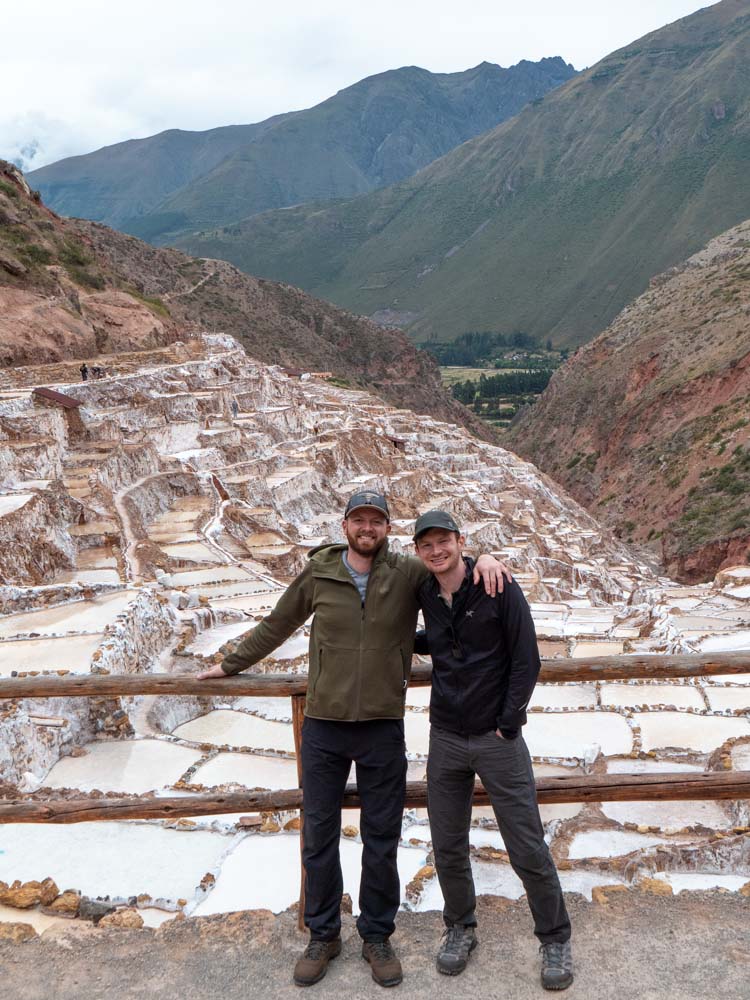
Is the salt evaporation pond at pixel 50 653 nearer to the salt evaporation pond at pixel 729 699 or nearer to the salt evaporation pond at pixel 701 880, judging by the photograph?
the salt evaporation pond at pixel 701 880

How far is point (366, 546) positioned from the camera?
3.99m

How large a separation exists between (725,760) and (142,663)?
273 inches

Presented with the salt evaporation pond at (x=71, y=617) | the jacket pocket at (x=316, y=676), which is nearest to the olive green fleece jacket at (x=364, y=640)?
the jacket pocket at (x=316, y=676)

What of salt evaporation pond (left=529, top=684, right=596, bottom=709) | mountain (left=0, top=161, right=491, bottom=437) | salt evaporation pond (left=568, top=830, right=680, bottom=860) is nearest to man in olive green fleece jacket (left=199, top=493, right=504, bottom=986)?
salt evaporation pond (left=568, top=830, right=680, bottom=860)

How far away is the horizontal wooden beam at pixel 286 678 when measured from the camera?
434 centimetres

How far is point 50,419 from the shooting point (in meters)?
22.0

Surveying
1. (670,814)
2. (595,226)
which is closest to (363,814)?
(670,814)

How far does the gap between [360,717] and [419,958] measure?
1.24m

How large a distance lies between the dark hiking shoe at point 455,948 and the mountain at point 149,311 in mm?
28362

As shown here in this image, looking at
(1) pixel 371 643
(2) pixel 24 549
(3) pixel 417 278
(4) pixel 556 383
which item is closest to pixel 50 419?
(2) pixel 24 549

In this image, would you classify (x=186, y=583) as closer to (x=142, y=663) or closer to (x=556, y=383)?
(x=142, y=663)

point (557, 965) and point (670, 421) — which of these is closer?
point (557, 965)

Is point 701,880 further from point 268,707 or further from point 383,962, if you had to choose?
point 268,707

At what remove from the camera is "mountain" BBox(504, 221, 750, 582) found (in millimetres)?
42375
